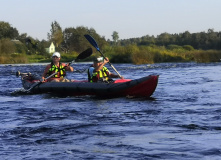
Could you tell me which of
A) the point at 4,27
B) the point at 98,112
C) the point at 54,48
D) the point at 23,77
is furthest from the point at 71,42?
the point at 98,112

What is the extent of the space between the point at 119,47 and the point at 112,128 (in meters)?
32.2

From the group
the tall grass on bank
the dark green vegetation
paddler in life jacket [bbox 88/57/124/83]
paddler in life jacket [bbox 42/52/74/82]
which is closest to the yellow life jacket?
paddler in life jacket [bbox 88/57/124/83]

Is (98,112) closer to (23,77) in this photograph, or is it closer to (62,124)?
(62,124)

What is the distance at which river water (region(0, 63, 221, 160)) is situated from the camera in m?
5.84

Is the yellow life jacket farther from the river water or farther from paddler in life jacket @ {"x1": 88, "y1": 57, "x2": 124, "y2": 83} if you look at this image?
the river water

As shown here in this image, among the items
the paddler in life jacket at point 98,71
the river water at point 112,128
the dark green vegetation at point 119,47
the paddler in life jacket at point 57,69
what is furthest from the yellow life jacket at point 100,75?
the dark green vegetation at point 119,47

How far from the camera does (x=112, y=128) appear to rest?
7516 mm

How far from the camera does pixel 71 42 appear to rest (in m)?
89.3

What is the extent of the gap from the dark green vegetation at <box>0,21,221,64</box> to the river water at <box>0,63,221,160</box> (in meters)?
22.9

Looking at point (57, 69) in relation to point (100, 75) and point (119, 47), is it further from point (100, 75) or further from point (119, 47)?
point (119, 47)

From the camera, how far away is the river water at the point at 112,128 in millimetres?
5836

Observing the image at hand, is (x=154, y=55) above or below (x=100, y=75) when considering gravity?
above

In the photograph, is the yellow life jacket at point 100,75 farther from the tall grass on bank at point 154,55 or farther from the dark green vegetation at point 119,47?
the tall grass on bank at point 154,55

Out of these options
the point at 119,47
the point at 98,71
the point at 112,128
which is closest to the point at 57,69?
the point at 98,71
